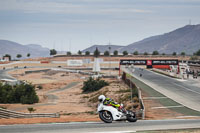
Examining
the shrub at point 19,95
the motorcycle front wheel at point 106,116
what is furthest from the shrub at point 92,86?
the motorcycle front wheel at point 106,116

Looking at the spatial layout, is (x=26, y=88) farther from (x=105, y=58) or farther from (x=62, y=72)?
(x=105, y=58)

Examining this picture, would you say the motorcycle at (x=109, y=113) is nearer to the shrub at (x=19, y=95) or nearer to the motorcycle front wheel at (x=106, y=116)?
the motorcycle front wheel at (x=106, y=116)

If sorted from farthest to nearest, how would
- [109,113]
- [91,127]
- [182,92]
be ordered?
[182,92], [109,113], [91,127]

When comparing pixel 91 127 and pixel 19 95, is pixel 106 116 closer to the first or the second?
pixel 91 127

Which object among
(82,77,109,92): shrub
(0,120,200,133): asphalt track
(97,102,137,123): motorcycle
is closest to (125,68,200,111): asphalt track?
(82,77,109,92): shrub

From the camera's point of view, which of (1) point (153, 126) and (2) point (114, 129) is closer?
(2) point (114, 129)

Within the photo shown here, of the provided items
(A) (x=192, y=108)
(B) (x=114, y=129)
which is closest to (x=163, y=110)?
(A) (x=192, y=108)

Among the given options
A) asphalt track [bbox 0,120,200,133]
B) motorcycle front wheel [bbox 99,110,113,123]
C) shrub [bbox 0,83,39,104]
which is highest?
motorcycle front wheel [bbox 99,110,113,123]

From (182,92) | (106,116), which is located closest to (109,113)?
(106,116)

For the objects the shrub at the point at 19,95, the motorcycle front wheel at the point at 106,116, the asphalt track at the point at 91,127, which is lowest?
the shrub at the point at 19,95

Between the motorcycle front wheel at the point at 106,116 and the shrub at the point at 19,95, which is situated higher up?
the motorcycle front wheel at the point at 106,116

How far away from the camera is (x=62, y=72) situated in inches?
4862

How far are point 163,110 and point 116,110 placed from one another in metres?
15.0

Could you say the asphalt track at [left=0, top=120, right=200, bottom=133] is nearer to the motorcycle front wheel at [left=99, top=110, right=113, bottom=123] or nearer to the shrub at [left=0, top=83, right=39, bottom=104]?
the motorcycle front wheel at [left=99, top=110, right=113, bottom=123]
